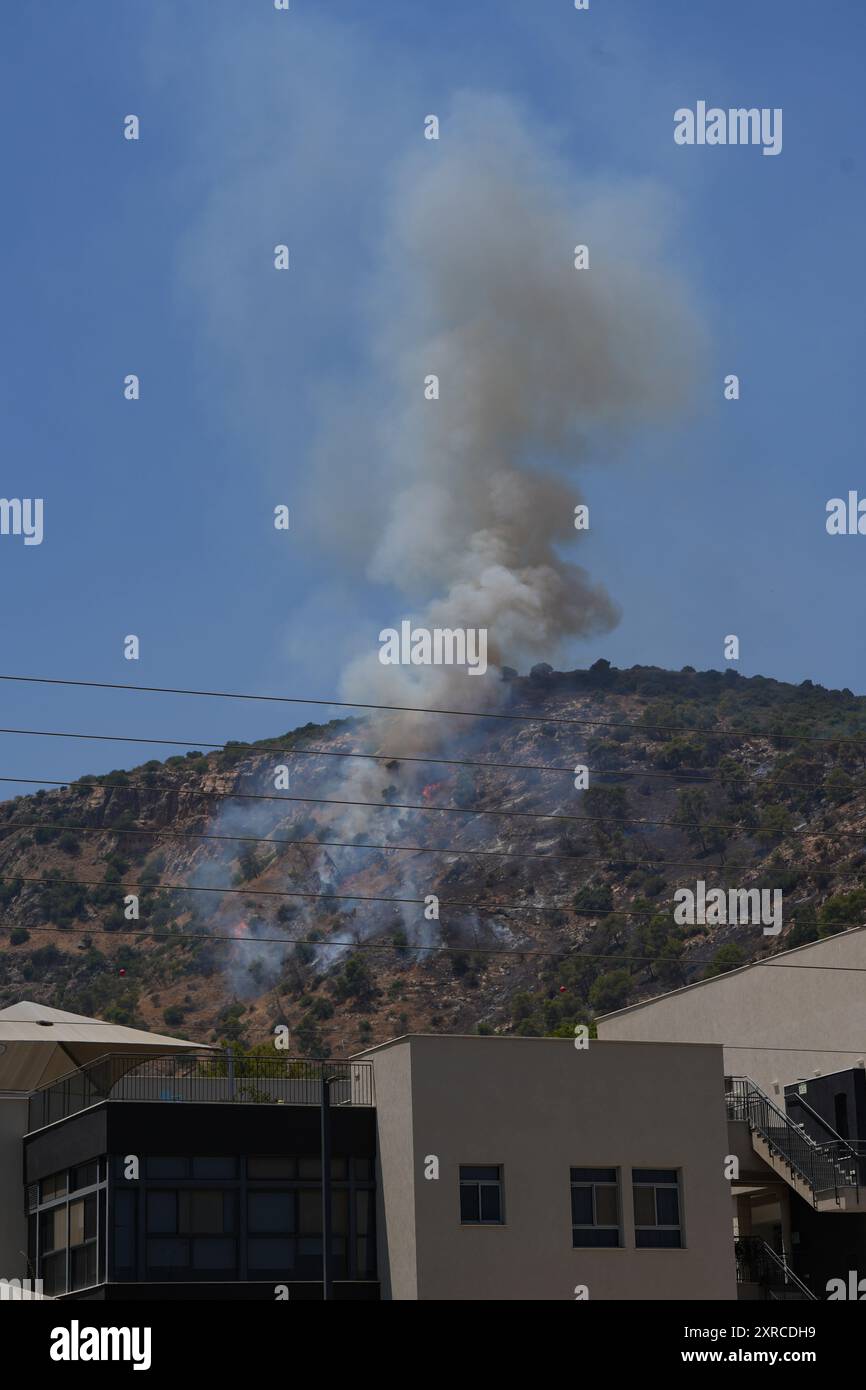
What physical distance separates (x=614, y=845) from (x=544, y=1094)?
118959 mm

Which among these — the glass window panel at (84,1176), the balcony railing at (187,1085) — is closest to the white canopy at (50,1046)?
the balcony railing at (187,1085)

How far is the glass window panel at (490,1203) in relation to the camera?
3734 centimetres

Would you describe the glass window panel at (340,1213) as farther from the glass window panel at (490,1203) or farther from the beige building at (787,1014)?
the beige building at (787,1014)

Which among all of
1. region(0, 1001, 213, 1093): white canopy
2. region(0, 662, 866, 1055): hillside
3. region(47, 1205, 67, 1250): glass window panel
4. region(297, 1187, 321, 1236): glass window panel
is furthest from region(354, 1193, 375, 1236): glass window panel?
region(0, 662, 866, 1055): hillside

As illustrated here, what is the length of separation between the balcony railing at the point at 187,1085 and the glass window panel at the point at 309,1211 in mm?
1948

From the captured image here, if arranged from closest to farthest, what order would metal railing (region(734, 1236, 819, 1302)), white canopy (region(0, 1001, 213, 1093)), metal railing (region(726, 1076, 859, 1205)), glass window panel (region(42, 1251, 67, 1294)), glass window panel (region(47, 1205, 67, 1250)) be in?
glass window panel (region(42, 1251, 67, 1294)) < glass window panel (region(47, 1205, 67, 1250)) < white canopy (region(0, 1001, 213, 1093)) < metal railing (region(734, 1236, 819, 1302)) < metal railing (region(726, 1076, 859, 1205))

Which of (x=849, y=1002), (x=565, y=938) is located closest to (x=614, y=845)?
(x=565, y=938)

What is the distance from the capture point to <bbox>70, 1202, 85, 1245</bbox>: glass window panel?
36625mm

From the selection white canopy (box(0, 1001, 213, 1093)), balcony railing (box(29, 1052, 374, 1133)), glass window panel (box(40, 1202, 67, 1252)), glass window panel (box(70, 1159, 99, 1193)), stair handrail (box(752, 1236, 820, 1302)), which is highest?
white canopy (box(0, 1001, 213, 1093))

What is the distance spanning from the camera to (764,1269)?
4419 centimetres

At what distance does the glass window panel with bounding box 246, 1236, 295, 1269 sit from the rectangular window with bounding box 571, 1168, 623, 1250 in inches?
236

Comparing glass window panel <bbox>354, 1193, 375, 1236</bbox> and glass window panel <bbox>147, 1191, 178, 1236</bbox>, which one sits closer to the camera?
glass window panel <bbox>147, 1191, 178, 1236</bbox>

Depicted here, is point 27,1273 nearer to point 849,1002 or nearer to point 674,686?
point 849,1002

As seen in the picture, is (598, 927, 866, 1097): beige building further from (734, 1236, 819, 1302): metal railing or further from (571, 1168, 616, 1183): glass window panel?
(571, 1168, 616, 1183): glass window panel
